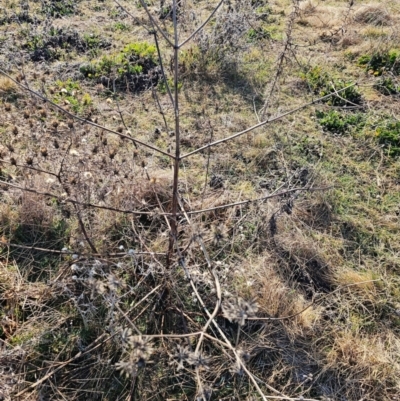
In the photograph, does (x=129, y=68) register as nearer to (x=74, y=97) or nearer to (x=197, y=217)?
(x=74, y=97)

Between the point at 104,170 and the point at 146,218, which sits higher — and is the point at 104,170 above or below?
above

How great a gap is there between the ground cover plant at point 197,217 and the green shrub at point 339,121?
2 centimetres

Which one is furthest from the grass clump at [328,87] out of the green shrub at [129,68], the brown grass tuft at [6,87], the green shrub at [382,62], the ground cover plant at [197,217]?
the brown grass tuft at [6,87]

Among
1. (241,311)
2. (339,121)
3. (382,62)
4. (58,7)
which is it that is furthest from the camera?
(58,7)

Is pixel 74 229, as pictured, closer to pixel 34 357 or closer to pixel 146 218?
pixel 146 218

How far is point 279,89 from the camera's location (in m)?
4.76

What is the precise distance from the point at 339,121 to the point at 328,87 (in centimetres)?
68

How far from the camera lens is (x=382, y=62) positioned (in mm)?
5027

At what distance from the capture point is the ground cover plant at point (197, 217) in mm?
2336

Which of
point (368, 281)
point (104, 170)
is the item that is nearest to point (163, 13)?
point (104, 170)

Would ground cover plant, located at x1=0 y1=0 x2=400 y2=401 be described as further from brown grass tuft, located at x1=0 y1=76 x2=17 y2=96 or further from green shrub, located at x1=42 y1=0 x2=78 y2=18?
green shrub, located at x1=42 y1=0 x2=78 y2=18

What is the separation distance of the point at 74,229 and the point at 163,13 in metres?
3.90

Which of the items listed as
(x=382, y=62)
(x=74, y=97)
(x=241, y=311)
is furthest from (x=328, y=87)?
(x=241, y=311)

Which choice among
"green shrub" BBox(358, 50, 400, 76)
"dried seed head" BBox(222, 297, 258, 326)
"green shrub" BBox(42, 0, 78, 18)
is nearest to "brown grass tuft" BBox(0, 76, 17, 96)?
"green shrub" BBox(42, 0, 78, 18)
